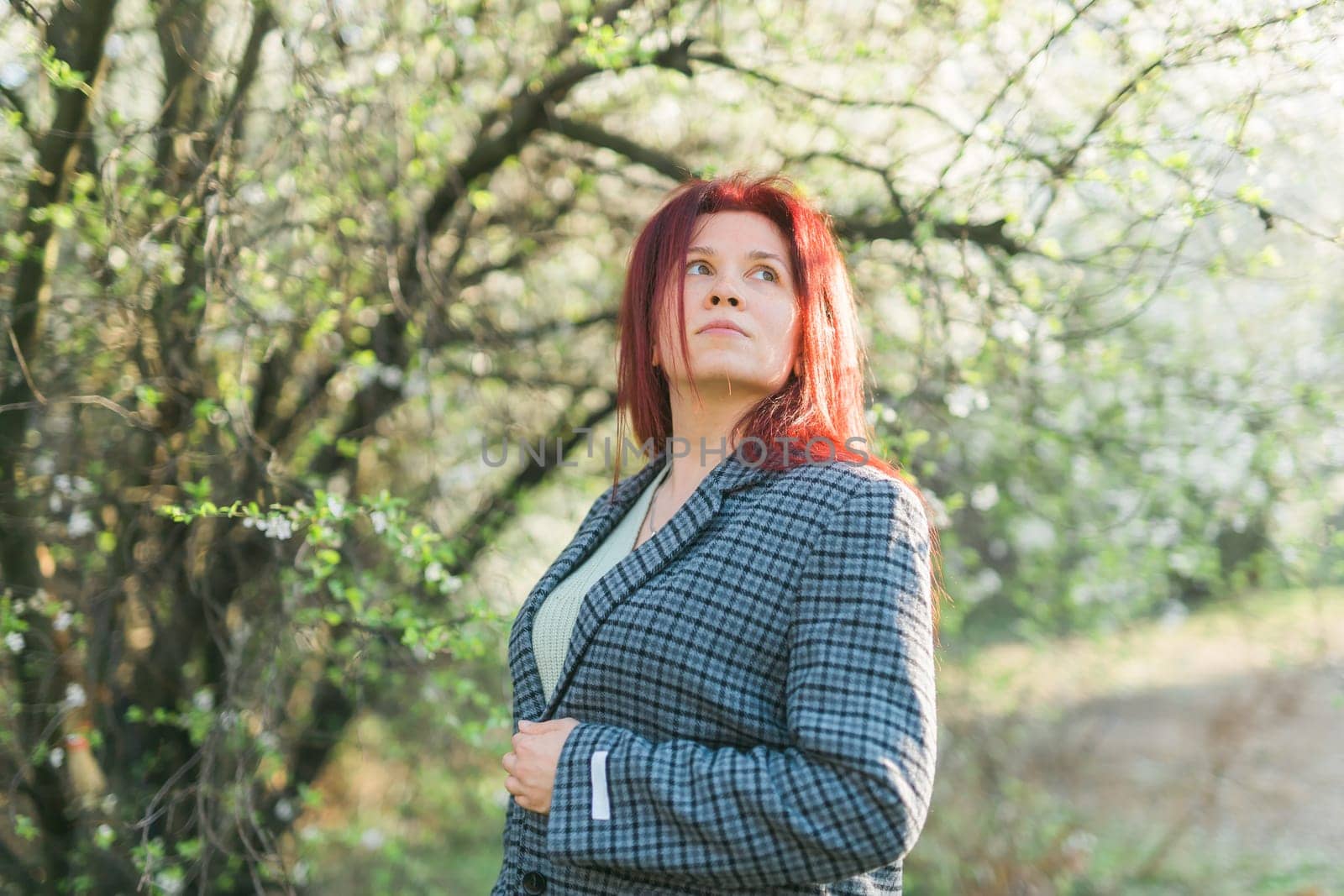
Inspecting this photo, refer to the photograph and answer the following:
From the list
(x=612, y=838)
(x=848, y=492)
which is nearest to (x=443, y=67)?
(x=848, y=492)

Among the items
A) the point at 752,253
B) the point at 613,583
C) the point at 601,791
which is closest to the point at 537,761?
A: the point at 601,791

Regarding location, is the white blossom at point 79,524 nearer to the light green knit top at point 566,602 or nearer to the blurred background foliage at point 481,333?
the blurred background foliage at point 481,333

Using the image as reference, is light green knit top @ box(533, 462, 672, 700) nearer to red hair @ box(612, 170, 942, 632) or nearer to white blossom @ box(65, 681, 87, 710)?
red hair @ box(612, 170, 942, 632)

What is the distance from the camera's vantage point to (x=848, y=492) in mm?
1386

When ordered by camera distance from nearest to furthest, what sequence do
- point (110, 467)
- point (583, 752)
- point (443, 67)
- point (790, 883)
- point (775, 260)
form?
point (790, 883), point (583, 752), point (775, 260), point (110, 467), point (443, 67)

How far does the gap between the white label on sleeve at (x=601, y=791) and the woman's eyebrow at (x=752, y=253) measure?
0.86m

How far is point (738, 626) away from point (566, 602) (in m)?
→ 0.39

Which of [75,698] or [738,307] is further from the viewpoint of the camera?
[75,698]

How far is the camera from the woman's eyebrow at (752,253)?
1.69 meters

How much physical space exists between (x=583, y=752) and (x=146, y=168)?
1981 mm

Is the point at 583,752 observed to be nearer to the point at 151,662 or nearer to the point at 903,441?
the point at 903,441

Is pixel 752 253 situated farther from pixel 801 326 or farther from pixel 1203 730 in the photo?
pixel 1203 730

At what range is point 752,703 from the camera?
1323 mm

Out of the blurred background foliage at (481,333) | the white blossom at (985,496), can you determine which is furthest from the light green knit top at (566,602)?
the white blossom at (985,496)
